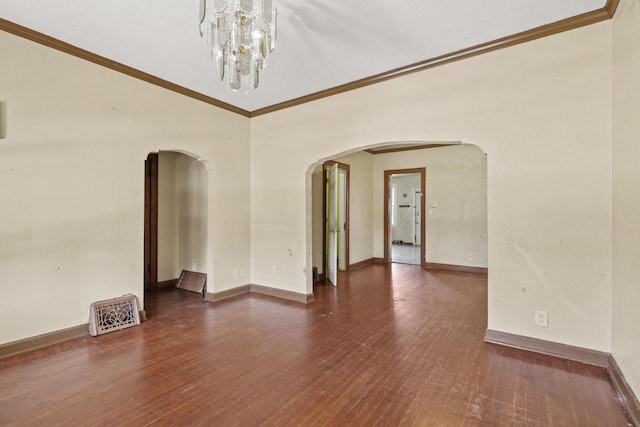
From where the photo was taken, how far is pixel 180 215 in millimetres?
5477

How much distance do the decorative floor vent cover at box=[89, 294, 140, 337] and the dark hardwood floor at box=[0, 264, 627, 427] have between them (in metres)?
0.12

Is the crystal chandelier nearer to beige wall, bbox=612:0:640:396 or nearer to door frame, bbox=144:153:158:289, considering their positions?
beige wall, bbox=612:0:640:396

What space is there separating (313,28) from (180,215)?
13.3 ft

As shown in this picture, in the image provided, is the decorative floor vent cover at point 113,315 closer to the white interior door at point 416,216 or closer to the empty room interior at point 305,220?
the empty room interior at point 305,220

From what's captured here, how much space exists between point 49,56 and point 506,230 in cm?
479

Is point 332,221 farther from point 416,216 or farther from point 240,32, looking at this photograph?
point 416,216

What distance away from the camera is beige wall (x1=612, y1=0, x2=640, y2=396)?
1.98 metres

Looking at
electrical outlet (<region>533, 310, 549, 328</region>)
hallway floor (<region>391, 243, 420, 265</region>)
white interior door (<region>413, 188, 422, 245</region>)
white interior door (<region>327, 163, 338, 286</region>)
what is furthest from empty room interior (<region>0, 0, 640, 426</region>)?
white interior door (<region>413, 188, 422, 245</region>)

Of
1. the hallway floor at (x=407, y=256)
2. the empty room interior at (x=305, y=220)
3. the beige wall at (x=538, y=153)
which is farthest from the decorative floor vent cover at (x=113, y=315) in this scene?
the hallway floor at (x=407, y=256)

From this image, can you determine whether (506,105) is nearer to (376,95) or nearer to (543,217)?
(543,217)

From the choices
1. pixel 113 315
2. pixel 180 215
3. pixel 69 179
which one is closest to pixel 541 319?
pixel 113 315

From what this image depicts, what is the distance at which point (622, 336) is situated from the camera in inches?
88.0

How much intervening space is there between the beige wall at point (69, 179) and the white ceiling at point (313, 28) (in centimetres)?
36

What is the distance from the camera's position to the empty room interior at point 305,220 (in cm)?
214
